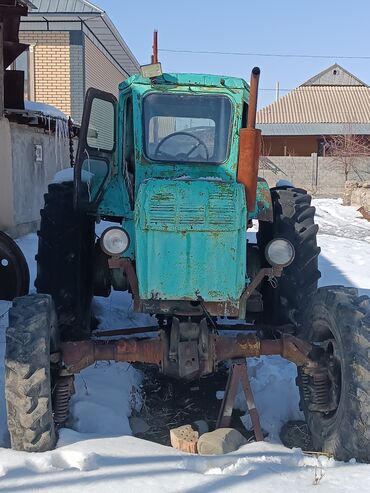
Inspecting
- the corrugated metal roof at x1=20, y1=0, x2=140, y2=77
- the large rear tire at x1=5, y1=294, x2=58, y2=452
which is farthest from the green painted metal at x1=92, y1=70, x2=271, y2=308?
the corrugated metal roof at x1=20, y1=0, x2=140, y2=77

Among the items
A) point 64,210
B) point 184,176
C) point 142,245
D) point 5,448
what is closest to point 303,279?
point 184,176

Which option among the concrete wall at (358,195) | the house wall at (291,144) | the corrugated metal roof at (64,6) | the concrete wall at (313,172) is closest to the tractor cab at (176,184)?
the corrugated metal roof at (64,6)

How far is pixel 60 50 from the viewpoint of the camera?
14883 millimetres

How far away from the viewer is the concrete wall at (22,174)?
9109 millimetres

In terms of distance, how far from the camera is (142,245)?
12.4 feet

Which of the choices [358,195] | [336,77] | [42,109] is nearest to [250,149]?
[42,109]

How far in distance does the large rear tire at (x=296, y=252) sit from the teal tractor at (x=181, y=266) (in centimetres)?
1

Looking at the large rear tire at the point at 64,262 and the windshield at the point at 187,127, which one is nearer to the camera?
the windshield at the point at 187,127

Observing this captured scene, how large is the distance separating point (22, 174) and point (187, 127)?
5.81 m

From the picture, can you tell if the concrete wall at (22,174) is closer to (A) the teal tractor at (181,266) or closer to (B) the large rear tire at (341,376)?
(A) the teal tractor at (181,266)

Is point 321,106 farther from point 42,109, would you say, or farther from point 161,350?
point 161,350

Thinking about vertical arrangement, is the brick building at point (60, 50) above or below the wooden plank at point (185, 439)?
above

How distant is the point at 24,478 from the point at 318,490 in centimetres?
140

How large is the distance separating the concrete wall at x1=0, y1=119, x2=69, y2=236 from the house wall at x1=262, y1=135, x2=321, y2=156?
22.9 meters
